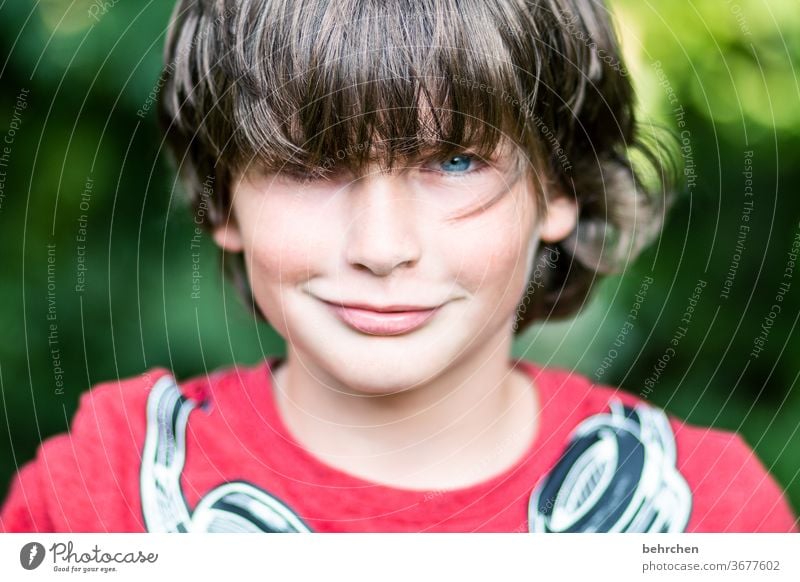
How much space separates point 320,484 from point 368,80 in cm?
34

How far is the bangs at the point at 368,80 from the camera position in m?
0.62

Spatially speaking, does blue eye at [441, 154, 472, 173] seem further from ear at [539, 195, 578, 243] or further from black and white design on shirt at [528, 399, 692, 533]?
black and white design on shirt at [528, 399, 692, 533]

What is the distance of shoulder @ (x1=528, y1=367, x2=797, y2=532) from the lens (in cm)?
75

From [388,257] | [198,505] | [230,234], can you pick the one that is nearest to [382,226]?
[388,257]

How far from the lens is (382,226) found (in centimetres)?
64

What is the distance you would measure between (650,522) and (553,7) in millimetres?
437

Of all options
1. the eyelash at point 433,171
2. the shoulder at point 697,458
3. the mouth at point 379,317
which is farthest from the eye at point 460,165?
the shoulder at point 697,458

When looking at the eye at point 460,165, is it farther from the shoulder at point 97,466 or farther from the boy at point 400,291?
the shoulder at point 97,466

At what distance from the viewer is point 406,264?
0.66 metres

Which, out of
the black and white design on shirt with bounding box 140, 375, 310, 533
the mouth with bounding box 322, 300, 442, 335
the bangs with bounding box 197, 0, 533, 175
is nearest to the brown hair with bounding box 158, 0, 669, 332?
the bangs with bounding box 197, 0, 533, 175

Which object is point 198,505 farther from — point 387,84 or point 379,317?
point 387,84

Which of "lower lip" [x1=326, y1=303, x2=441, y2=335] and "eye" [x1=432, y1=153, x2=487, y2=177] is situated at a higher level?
"eye" [x1=432, y1=153, x2=487, y2=177]
